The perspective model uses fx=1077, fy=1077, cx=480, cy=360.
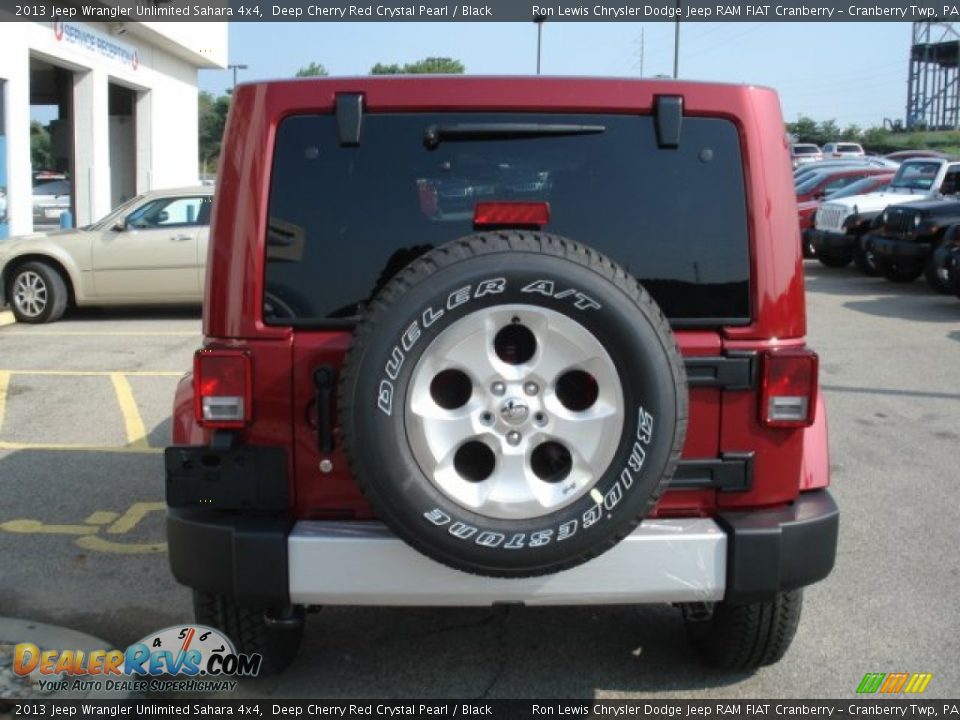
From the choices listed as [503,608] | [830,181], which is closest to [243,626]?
[503,608]

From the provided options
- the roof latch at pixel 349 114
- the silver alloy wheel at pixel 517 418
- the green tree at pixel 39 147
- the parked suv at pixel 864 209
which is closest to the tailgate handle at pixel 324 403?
the silver alloy wheel at pixel 517 418

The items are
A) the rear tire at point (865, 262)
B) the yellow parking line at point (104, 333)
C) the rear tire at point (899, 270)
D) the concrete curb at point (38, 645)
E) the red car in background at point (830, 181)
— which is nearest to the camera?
the concrete curb at point (38, 645)

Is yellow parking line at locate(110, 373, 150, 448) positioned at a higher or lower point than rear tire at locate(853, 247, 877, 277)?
lower

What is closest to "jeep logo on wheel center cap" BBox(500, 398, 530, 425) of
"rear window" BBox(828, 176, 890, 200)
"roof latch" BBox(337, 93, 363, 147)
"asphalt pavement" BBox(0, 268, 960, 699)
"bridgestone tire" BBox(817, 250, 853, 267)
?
"roof latch" BBox(337, 93, 363, 147)

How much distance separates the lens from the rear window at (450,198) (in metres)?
3.21

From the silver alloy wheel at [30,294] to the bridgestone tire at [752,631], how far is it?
10324mm

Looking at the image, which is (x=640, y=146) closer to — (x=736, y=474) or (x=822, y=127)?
(x=736, y=474)

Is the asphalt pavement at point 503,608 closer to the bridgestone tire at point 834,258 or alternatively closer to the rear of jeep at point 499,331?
the rear of jeep at point 499,331

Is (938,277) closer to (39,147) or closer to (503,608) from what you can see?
(503,608)

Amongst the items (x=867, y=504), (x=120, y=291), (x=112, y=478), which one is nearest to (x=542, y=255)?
(x=867, y=504)

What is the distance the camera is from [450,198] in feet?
10.6

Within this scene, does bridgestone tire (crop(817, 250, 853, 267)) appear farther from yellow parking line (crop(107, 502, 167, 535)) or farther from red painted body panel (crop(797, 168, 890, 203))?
yellow parking line (crop(107, 502, 167, 535))

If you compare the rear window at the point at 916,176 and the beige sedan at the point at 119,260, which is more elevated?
the rear window at the point at 916,176

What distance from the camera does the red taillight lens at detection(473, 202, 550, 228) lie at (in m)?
3.18
